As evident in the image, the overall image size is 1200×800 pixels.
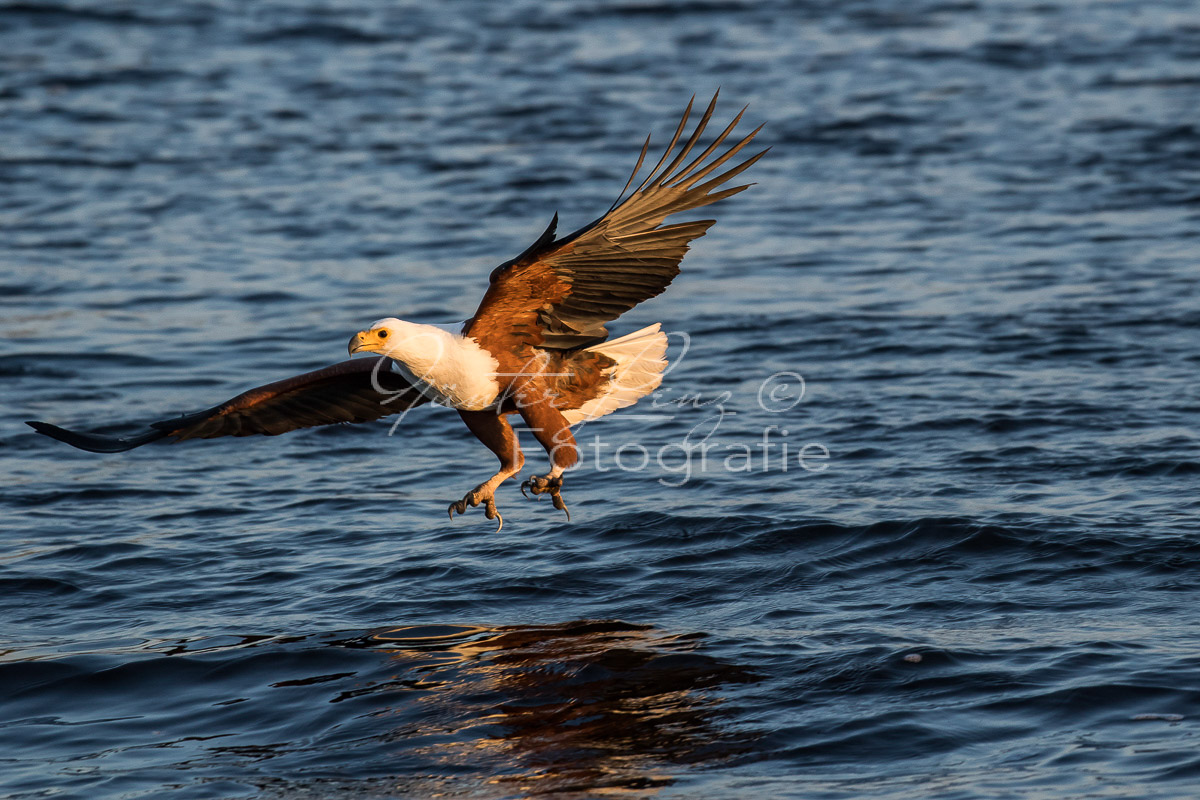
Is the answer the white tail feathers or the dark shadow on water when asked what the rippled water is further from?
the white tail feathers

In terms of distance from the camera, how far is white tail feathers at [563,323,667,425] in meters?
6.21

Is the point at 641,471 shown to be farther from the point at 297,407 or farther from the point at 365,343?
the point at 365,343

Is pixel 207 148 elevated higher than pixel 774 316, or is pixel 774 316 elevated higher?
pixel 207 148

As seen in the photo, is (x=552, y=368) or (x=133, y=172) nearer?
(x=552, y=368)

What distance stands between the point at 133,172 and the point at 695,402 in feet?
26.5

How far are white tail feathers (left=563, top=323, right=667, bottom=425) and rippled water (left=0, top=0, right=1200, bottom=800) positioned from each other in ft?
2.65

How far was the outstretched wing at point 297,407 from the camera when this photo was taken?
610cm

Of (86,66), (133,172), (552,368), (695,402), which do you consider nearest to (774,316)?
(695,402)

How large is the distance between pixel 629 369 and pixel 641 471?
1.91 meters

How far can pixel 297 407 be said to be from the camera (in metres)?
6.68

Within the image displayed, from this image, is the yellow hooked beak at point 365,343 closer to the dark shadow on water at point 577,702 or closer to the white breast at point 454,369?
the white breast at point 454,369

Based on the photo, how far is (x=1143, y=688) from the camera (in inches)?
204

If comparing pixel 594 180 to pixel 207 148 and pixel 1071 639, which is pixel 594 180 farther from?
pixel 1071 639

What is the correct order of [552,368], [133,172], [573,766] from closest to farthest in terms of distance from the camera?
[573,766], [552,368], [133,172]
